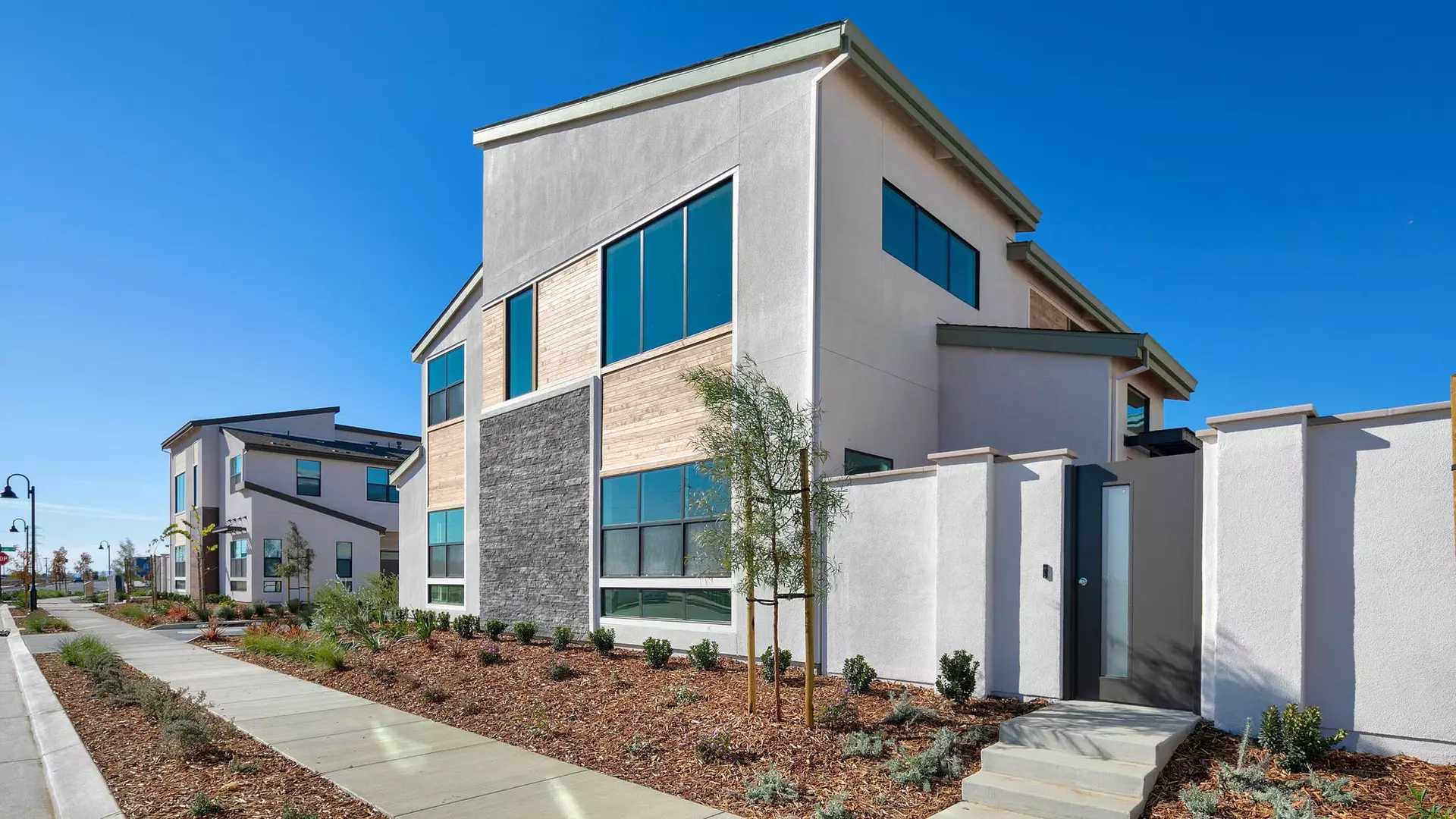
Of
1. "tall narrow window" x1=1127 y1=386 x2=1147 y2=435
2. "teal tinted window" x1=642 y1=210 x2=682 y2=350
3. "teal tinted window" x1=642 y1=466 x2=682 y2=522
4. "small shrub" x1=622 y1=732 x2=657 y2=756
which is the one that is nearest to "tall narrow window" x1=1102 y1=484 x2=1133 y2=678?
"small shrub" x1=622 y1=732 x2=657 y2=756

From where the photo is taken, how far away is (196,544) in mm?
36125

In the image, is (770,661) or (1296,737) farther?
(770,661)

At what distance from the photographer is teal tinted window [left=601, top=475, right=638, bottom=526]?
13.4 meters

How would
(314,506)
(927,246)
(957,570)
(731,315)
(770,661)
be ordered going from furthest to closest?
(314,506) < (927,246) < (731,315) < (770,661) < (957,570)

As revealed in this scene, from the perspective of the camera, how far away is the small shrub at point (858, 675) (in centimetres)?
880

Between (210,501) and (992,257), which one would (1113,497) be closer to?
(992,257)

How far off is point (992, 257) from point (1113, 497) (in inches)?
342

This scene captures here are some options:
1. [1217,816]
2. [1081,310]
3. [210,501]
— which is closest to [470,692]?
[1217,816]

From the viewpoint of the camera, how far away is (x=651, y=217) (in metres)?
13.7

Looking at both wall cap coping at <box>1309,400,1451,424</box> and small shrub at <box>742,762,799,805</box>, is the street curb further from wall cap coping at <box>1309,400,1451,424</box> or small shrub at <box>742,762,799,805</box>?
wall cap coping at <box>1309,400,1451,424</box>

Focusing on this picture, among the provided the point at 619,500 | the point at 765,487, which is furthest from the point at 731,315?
the point at 765,487

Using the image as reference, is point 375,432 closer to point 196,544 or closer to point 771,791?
point 196,544

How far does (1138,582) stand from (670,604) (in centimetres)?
701

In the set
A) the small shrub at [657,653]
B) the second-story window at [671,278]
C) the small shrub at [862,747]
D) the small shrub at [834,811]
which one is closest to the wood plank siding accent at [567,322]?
the second-story window at [671,278]
